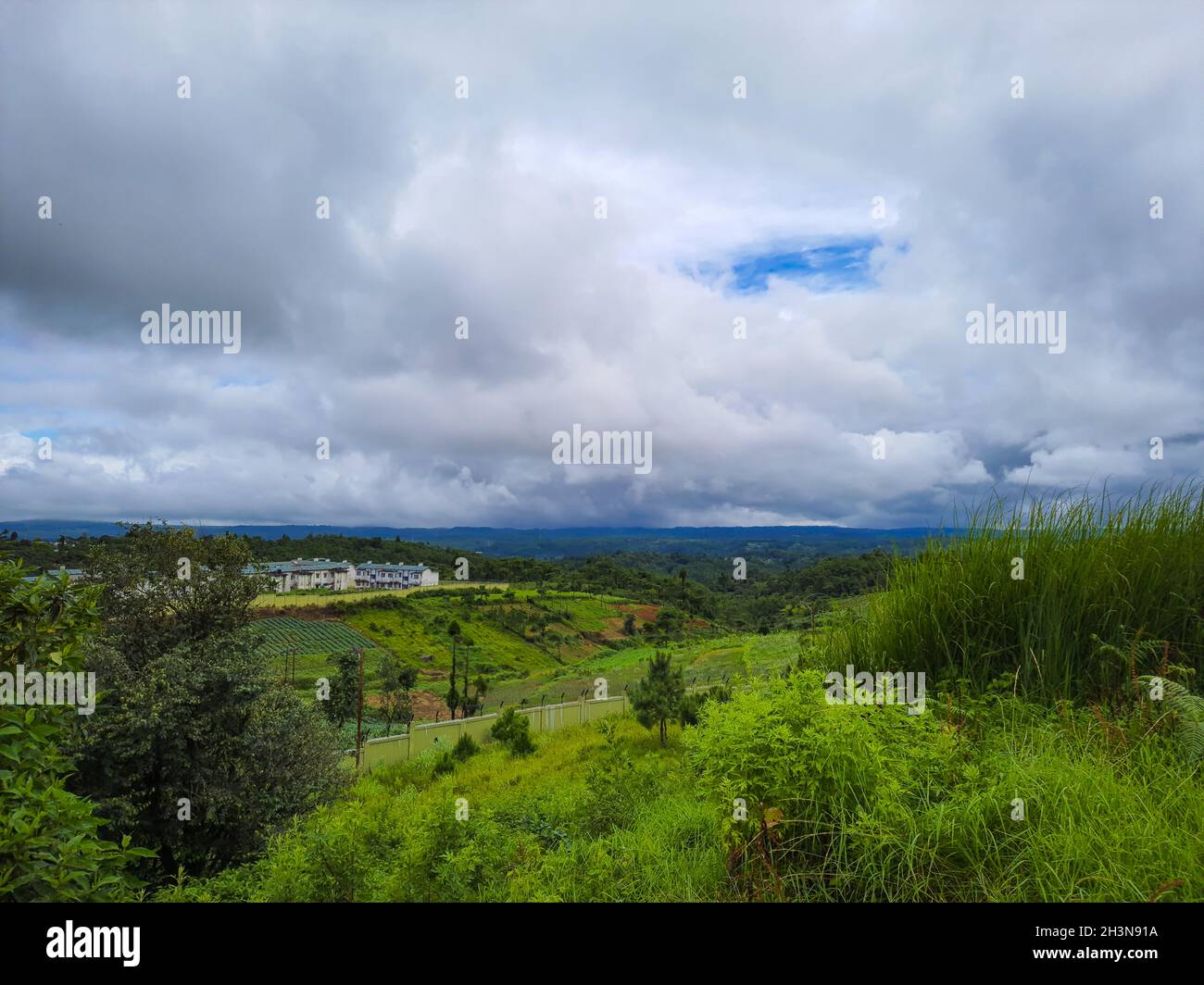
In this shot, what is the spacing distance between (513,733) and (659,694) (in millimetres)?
5527

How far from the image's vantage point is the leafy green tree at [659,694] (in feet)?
45.7

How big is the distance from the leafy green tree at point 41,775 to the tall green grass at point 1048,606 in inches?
217

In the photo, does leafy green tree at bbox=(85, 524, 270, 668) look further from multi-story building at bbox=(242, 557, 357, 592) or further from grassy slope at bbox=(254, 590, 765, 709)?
grassy slope at bbox=(254, 590, 765, 709)

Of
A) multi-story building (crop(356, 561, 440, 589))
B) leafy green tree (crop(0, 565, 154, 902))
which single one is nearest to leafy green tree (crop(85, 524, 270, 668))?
leafy green tree (crop(0, 565, 154, 902))

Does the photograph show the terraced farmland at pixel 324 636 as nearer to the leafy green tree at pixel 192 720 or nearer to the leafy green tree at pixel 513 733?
the leafy green tree at pixel 513 733

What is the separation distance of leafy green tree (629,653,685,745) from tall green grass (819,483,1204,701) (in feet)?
26.3

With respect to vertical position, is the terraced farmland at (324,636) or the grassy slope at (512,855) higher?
the grassy slope at (512,855)

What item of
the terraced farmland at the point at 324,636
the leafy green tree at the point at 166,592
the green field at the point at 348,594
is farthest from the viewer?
the green field at the point at 348,594

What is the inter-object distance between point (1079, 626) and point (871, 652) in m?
1.70

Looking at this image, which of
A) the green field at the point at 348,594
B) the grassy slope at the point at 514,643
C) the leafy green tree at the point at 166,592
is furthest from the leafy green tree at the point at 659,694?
the grassy slope at the point at 514,643

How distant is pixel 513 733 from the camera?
18.0 meters

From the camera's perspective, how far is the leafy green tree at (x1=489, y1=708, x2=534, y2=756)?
658 inches
